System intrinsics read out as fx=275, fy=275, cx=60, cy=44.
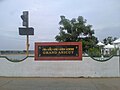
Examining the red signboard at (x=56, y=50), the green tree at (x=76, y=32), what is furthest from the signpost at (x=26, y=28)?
the green tree at (x=76, y=32)

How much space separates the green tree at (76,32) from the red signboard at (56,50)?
73.7ft

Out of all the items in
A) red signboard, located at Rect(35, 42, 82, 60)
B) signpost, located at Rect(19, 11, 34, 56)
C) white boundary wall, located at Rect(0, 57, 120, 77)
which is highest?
signpost, located at Rect(19, 11, 34, 56)

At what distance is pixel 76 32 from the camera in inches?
1674

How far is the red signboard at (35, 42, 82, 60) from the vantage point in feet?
62.2

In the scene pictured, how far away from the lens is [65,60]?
741 inches

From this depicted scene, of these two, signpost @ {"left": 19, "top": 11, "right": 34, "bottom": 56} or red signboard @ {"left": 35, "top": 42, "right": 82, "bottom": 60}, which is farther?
signpost @ {"left": 19, "top": 11, "right": 34, "bottom": 56}

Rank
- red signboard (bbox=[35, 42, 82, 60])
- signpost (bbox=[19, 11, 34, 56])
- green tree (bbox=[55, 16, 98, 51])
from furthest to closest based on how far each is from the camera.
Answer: green tree (bbox=[55, 16, 98, 51]), signpost (bbox=[19, 11, 34, 56]), red signboard (bbox=[35, 42, 82, 60])

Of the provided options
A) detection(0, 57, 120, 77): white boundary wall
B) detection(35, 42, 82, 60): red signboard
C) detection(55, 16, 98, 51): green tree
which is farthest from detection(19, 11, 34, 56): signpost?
detection(55, 16, 98, 51): green tree

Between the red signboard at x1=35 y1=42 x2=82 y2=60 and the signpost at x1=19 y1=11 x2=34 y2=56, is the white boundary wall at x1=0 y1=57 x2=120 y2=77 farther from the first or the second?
the signpost at x1=19 y1=11 x2=34 y2=56

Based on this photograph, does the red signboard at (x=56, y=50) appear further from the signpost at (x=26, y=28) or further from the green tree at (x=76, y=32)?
the green tree at (x=76, y=32)

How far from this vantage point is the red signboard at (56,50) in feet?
62.2

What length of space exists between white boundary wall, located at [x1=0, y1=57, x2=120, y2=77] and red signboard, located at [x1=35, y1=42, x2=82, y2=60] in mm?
419

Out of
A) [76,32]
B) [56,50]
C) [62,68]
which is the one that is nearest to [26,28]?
[56,50]

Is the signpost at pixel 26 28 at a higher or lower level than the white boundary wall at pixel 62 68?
higher
